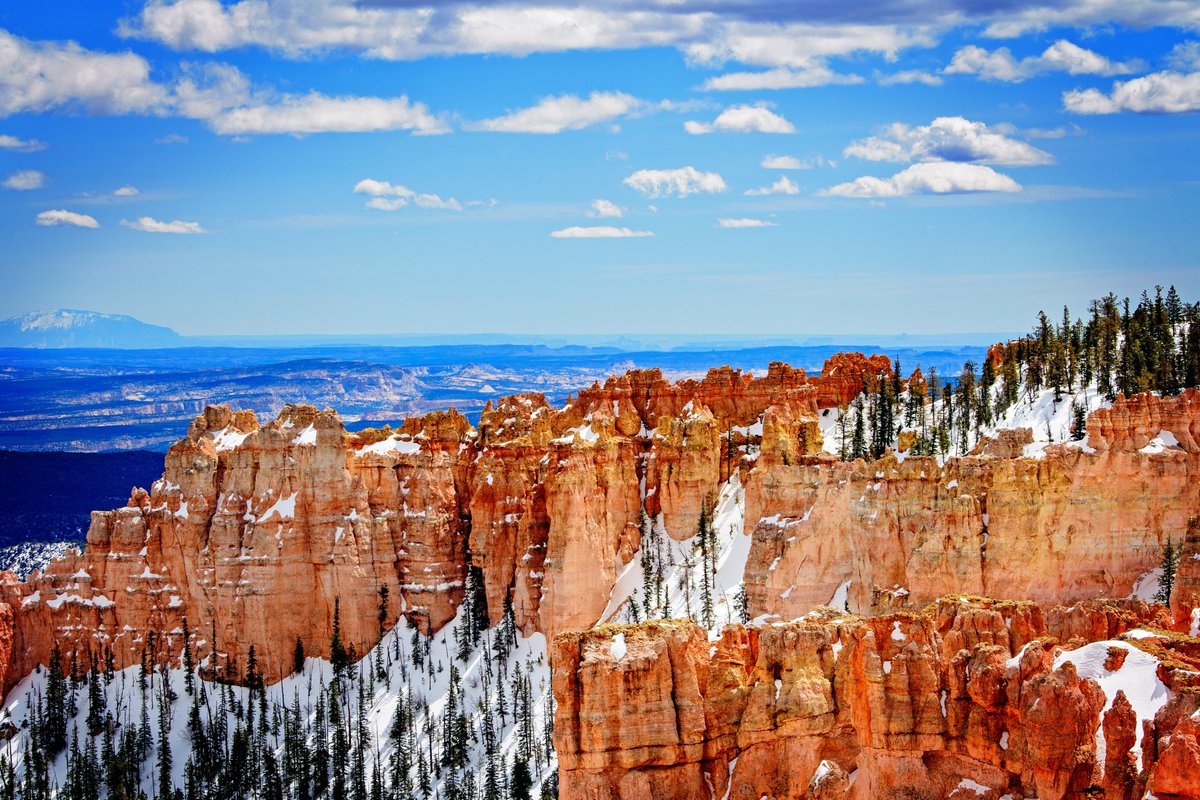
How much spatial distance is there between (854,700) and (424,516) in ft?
242

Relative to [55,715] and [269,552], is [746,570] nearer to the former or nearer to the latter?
[269,552]

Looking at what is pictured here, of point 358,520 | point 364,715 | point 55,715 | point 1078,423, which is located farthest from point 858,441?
point 55,715

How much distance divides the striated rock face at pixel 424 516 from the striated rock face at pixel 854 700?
3989 cm

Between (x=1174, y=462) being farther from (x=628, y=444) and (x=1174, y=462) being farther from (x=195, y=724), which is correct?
(x=195, y=724)

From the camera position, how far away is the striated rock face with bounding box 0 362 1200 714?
12850 cm

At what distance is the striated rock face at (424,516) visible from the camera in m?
128

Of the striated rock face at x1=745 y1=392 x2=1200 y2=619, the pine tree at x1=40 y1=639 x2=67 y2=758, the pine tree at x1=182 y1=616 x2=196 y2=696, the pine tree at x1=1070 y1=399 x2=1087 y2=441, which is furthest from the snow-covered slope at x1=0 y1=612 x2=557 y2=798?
the pine tree at x1=1070 y1=399 x2=1087 y2=441

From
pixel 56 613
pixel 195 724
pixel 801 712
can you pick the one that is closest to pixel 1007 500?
pixel 801 712

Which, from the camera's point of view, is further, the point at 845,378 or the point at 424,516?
the point at 845,378

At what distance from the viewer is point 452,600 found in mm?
140500

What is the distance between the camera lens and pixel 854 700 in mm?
72250

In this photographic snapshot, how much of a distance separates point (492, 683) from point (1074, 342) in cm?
6435

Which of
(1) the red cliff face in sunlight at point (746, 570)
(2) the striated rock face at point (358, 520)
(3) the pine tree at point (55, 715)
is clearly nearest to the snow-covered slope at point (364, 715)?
(3) the pine tree at point (55, 715)

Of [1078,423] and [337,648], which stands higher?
[1078,423]
